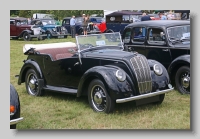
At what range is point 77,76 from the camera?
642 cm

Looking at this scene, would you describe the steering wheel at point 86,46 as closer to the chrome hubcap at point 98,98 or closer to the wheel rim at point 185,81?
the chrome hubcap at point 98,98

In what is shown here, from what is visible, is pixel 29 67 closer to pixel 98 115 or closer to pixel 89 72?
pixel 89 72

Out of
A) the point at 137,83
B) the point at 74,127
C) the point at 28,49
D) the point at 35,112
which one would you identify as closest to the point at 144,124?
the point at 137,83

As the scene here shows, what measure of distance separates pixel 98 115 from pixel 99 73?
2.21 feet

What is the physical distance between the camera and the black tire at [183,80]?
271 inches

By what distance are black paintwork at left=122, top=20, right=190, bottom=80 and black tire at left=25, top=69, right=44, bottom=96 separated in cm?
243

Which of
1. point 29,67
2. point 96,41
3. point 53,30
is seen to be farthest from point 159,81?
point 53,30

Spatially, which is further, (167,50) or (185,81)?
(167,50)

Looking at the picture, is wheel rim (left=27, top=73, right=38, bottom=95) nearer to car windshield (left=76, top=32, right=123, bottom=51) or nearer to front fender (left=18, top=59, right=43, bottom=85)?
front fender (left=18, top=59, right=43, bottom=85)

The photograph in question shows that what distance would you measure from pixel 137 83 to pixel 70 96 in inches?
68.5

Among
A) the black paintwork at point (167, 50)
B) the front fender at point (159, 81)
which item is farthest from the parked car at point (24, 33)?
the front fender at point (159, 81)

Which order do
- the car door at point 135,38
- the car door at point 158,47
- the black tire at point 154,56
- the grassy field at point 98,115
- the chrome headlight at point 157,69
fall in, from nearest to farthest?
the grassy field at point 98,115, the chrome headlight at point 157,69, the car door at point 158,47, the black tire at point 154,56, the car door at point 135,38

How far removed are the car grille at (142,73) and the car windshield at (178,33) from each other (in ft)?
6.40

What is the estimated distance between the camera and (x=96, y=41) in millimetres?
6555
